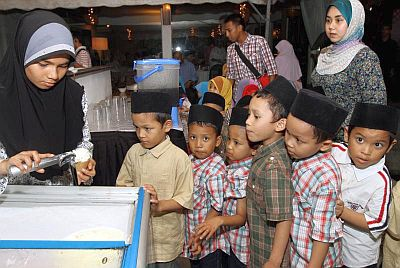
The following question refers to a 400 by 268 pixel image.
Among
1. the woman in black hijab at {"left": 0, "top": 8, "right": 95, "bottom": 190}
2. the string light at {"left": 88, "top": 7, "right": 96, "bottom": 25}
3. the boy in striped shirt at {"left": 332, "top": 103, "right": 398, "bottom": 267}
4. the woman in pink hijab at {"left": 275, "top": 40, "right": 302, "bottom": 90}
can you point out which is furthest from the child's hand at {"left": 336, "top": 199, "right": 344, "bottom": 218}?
the string light at {"left": 88, "top": 7, "right": 96, "bottom": 25}

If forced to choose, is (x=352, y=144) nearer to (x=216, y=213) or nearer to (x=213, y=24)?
(x=216, y=213)

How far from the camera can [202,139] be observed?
1.88 m

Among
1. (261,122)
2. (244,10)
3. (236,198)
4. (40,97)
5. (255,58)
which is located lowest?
(236,198)

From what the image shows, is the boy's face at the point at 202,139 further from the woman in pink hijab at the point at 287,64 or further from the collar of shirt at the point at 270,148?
the woman in pink hijab at the point at 287,64

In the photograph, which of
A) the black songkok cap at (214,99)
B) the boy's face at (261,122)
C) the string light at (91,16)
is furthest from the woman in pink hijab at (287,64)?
the string light at (91,16)

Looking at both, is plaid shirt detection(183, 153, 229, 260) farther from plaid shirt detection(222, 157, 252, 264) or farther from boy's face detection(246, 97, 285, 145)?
boy's face detection(246, 97, 285, 145)

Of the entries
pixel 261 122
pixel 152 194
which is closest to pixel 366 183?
pixel 261 122

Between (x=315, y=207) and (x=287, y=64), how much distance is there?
4367 mm

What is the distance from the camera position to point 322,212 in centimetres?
139

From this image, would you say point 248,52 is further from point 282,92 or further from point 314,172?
point 314,172

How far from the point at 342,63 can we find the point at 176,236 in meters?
1.45

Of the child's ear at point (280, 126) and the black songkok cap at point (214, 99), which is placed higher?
the black songkok cap at point (214, 99)

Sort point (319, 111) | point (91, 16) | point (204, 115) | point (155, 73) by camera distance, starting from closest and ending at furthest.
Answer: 1. point (319, 111)
2. point (204, 115)
3. point (155, 73)
4. point (91, 16)

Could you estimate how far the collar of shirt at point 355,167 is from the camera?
5.11 ft
